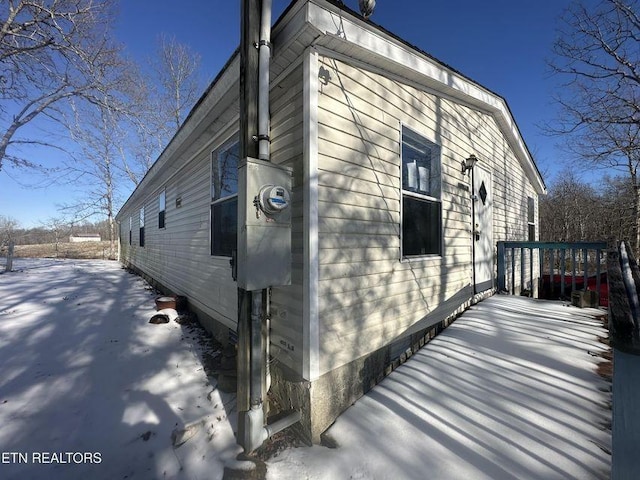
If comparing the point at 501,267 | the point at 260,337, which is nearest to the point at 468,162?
the point at 501,267

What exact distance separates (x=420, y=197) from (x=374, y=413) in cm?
261

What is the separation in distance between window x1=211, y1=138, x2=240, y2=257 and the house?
0.03m

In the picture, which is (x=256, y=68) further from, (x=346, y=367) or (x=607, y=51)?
(x=607, y=51)

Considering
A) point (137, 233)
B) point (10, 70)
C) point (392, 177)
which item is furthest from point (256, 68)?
point (137, 233)

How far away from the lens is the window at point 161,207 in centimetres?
752

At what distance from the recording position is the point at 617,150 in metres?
10.3

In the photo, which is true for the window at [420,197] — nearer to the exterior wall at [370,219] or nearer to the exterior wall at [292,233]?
the exterior wall at [370,219]

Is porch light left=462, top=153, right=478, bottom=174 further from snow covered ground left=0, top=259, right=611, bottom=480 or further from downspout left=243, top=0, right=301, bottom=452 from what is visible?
downspout left=243, top=0, right=301, bottom=452

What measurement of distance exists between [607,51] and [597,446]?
13.2m

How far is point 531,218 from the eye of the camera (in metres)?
9.31

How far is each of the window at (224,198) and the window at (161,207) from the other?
12.6ft

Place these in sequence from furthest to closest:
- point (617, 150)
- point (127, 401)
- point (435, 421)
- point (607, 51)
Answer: point (617, 150) → point (607, 51) → point (127, 401) → point (435, 421)

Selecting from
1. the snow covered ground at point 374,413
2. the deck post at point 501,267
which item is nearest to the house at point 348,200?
the snow covered ground at point 374,413

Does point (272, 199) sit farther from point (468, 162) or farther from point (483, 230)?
point (483, 230)
